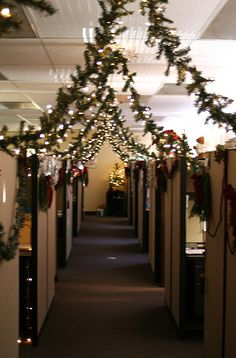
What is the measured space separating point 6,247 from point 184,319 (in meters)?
2.56

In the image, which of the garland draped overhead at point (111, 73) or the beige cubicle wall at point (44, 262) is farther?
the beige cubicle wall at point (44, 262)

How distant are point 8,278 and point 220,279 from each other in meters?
1.43

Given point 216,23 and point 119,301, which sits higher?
point 216,23

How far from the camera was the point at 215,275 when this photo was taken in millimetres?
3520

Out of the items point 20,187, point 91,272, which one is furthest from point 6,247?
point 91,272

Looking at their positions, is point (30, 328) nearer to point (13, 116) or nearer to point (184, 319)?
point (184, 319)

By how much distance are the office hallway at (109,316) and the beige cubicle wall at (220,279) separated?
100cm

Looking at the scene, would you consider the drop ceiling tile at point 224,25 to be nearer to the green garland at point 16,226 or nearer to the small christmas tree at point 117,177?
the green garland at point 16,226

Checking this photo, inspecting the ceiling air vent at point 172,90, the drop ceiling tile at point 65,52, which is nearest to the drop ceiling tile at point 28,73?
the drop ceiling tile at point 65,52

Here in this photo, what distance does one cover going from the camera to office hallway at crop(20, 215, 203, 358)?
457cm

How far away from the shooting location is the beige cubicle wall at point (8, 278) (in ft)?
9.80

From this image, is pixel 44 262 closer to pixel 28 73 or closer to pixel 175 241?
pixel 175 241

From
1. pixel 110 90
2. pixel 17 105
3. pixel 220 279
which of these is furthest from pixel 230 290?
pixel 17 105

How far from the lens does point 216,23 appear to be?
454 centimetres
